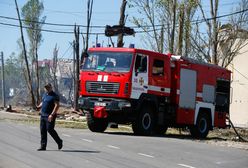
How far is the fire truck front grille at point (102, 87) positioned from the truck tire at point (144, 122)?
4.67 feet

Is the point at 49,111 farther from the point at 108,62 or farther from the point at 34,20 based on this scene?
the point at 34,20

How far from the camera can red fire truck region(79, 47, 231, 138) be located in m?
19.0

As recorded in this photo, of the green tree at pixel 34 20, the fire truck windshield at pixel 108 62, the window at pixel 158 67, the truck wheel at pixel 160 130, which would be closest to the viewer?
the fire truck windshield at pixel 108 62

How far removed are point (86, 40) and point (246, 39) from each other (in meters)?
12.5

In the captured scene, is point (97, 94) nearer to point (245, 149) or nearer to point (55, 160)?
point (245, 149)

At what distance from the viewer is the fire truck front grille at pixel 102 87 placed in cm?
1898

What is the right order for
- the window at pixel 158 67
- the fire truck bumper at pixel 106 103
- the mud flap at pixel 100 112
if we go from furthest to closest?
the window at pixel 158 67, the mud flap at pixel 100 112, the fire truck bumper at pixel 106 103

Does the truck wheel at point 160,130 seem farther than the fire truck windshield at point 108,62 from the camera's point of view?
Yes

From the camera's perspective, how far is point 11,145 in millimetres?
14156

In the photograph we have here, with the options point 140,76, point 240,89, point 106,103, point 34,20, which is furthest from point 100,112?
point 34,20

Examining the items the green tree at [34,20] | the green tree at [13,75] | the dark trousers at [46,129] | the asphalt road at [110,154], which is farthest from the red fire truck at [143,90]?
the green tree at [13,75]

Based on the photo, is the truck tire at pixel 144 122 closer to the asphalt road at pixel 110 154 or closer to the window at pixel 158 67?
the window at pixel 158 67

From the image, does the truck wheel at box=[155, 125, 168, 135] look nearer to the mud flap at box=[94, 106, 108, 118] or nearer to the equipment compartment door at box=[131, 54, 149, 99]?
the equipment compartment door at box=[131, 54, 149, 99]

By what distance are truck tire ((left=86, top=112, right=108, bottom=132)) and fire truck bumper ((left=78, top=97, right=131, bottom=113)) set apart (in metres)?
0.58
